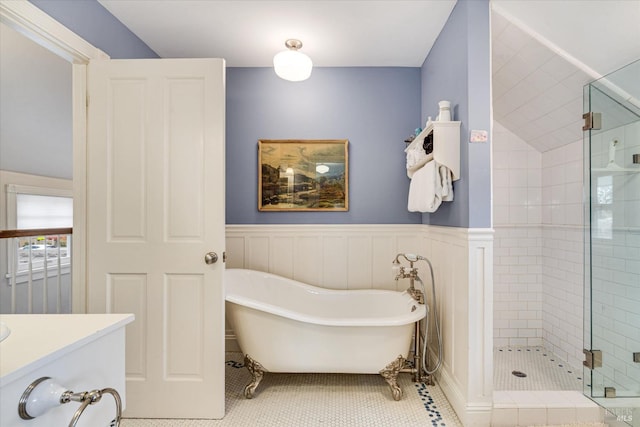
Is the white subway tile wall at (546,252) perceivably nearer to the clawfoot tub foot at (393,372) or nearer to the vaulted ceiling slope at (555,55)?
the vaulted ceiling slope at (555,55)

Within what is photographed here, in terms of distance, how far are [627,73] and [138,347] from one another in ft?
9.58

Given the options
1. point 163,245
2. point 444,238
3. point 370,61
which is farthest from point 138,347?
point 370,61

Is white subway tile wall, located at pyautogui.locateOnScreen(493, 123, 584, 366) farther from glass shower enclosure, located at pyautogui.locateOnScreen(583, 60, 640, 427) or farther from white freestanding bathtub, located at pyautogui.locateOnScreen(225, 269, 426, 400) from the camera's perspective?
white freestanding bathtub, located at pyautogui.locateOnScreen(225, 269, 426, 400)

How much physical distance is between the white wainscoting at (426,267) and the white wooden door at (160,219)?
3.15ft

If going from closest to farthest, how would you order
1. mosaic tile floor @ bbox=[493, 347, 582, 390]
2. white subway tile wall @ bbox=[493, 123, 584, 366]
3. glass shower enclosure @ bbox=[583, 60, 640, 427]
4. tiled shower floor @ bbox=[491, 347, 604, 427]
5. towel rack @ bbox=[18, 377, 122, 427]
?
towel rack @ bbox=[18, 377, 122, 427], glass shower enclosure @ bbox=[583, 60, 640, 427], tiled shower floor @ bbox=[491, 347, 604, 427], mosaic tile floor @ bbox=[493, 347, 582, 390], white subway tile wall @ bbox=[493, 123, 584, 366]

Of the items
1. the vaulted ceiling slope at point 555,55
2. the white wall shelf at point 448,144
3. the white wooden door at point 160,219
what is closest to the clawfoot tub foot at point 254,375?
the white wooden door at point 160,219

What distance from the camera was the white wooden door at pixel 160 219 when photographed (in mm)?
1814

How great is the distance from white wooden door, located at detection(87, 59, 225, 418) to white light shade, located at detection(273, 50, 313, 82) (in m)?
0.50

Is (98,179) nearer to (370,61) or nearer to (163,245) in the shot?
(163,245)

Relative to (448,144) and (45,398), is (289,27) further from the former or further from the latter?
(45,398)

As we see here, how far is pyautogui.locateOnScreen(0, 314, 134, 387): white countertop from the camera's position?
1.91 feet

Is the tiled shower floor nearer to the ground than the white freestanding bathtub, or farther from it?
nearer to the ground

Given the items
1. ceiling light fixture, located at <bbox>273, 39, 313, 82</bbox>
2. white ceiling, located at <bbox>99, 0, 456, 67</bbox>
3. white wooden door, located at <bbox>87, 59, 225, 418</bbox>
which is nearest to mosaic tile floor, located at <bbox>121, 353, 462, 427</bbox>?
white wooden door, located at <bbox>87, 59, 225, 418</bbox>

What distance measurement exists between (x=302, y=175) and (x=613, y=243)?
81.8 inches
